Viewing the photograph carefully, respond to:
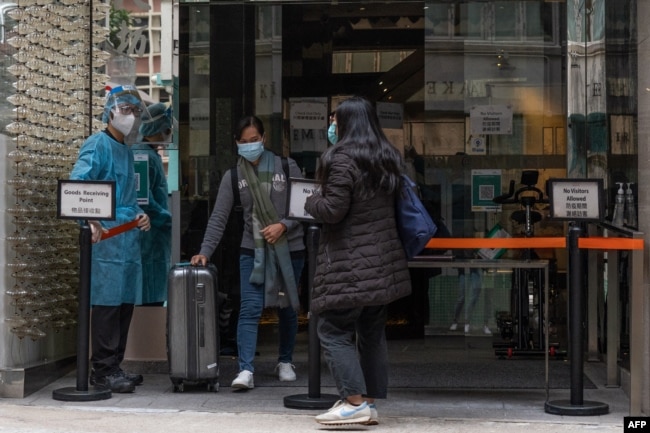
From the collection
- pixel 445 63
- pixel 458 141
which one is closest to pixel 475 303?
pixel 458 141

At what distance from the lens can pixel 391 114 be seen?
950 centimetres

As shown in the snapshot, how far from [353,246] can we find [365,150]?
20.3 inches

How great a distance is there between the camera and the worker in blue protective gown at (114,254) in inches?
316

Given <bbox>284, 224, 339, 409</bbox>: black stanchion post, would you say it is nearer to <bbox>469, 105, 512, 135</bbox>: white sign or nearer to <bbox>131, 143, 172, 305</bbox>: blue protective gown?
<bbox>131, 143, 172, 305</bbox>: blue protective gown

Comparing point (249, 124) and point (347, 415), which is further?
point (249, 124)

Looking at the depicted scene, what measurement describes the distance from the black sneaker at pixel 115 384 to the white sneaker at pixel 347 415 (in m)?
1.71

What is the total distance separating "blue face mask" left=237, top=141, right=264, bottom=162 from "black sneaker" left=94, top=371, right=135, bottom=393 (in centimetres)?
161

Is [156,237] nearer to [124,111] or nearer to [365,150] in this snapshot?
[124,111]

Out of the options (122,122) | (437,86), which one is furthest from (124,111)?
(437,86)

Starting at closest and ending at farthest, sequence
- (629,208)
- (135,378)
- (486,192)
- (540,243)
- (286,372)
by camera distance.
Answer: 1. (540,243)
2. (629,208)
3. (135,378)
4. (286,372)
5. (486,192)

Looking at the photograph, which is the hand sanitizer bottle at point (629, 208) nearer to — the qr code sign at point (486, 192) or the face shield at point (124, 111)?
the qr code sign at point (486, 192)

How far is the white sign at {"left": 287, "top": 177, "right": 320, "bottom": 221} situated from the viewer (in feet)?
24.2

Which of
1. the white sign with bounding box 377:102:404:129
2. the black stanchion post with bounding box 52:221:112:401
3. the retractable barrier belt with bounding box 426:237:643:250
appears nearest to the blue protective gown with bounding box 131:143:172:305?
the black stanchion post with bounding box 52:221:112:401

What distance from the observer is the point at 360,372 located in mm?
6934
